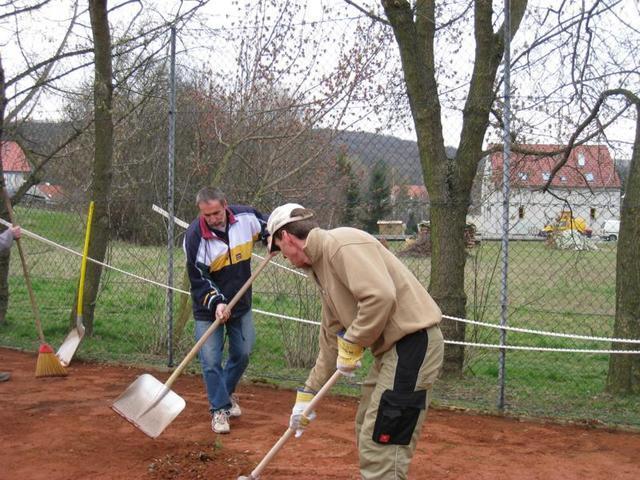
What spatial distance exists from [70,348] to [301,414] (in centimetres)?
423

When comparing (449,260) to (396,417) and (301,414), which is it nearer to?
(301,414)

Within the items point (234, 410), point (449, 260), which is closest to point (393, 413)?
point (234, 410)

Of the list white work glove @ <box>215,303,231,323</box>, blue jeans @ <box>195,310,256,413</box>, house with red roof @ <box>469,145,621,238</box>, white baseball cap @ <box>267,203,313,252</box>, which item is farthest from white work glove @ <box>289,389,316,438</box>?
house with red roof @ <box>469,145,621,238</box>

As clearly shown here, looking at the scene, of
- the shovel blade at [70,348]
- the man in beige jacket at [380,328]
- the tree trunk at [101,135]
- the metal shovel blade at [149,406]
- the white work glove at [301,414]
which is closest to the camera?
the man in beige jacket at [380,328]

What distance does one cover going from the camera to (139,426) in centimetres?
474

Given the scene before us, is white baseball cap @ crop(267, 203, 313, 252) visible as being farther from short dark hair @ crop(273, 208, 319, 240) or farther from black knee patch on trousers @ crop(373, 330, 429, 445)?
black knee patch on trousers @ crop(373, 330, 429, 445)

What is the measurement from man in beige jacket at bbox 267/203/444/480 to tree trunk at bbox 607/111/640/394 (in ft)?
9.91

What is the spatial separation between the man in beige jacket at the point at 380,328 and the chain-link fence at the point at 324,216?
99.0 inches

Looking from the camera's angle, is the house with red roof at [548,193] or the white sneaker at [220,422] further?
the house with red roof at [548,193]

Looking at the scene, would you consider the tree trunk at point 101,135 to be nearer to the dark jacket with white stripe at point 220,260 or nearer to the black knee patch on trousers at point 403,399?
the dark jacket with white stripe at point 220,260

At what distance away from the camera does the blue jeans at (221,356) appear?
17.2ft

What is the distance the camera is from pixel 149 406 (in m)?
4.89

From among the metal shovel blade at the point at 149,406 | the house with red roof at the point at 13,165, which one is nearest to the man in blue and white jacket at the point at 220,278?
the metal shovel blade at the point at 149,406

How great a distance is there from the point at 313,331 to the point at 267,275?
84 centimetres
